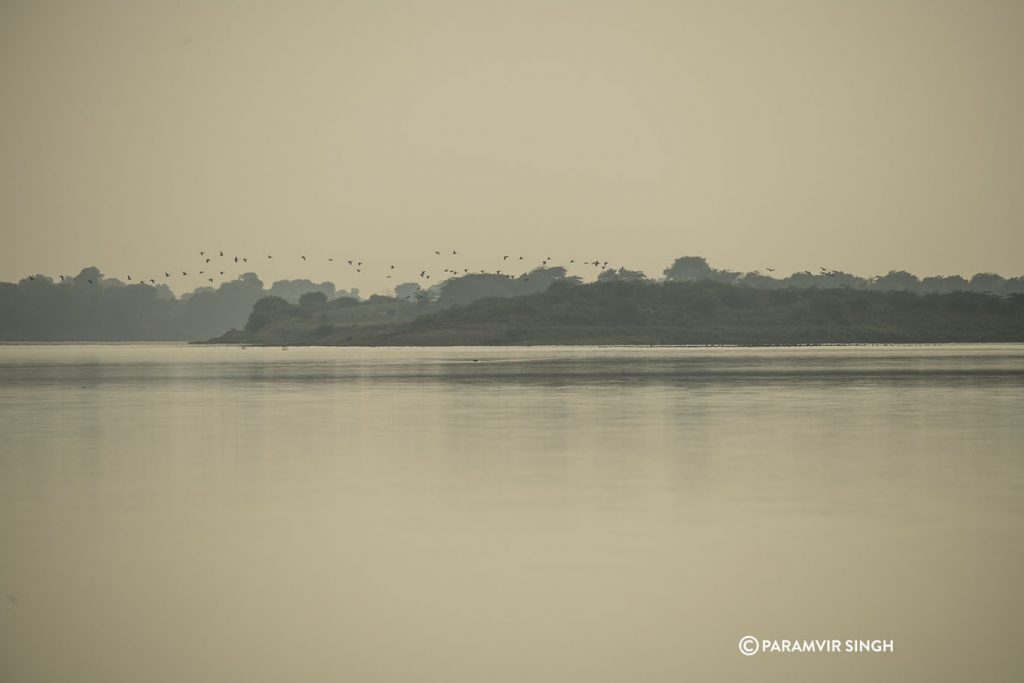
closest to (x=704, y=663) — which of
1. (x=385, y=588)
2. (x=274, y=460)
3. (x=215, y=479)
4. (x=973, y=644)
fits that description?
(x=973, y=644)

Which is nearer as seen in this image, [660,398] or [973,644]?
[973,644]

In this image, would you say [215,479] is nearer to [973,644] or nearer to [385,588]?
[385,588]

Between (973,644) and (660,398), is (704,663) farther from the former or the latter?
(660,398)

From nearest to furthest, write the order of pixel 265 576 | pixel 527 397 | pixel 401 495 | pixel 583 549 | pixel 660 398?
1. pixel 265 576
2. pixel 583 549
3. pixel 401 495
4. pixel 660 398
5. pixel 527 397

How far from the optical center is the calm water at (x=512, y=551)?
41.4 ft

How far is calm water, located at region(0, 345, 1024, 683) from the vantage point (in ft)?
41.4

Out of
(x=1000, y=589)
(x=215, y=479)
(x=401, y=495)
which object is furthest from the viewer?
(x=215, y=479)

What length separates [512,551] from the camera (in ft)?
55.7

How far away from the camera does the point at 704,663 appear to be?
12312 millimetres

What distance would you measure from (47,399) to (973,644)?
157 feet

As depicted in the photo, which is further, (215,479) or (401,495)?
(215,479)

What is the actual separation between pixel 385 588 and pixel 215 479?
449 inches

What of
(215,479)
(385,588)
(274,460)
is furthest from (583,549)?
(274,460)

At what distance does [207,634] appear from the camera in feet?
43.9
